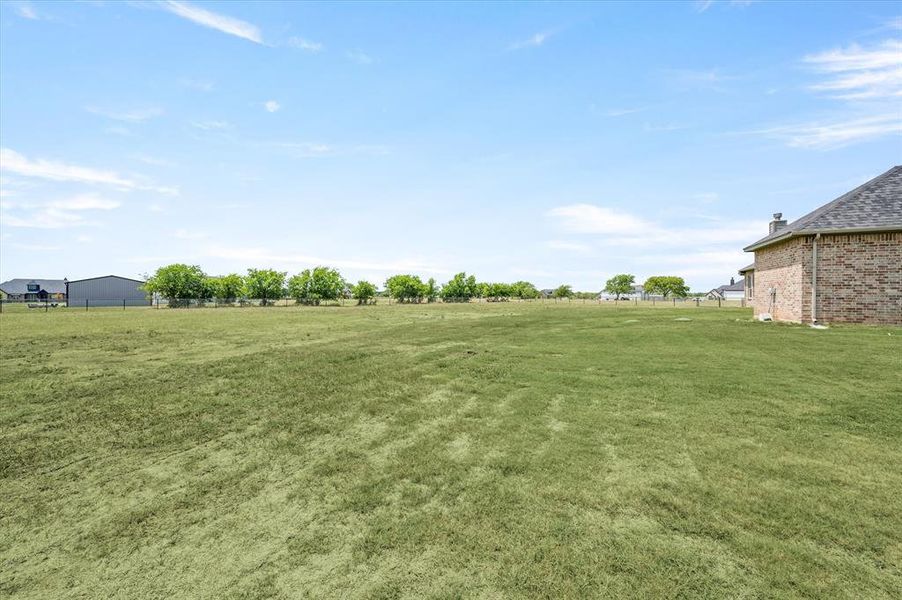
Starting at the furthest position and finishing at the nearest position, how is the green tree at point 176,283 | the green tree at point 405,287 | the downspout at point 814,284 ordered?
1. the green tree at point 405,287
2. the green tree at point 176,283
3. the downspout at point 814,284

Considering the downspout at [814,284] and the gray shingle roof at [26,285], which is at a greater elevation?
the gray shingle roof at [26,285]

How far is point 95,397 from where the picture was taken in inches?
265

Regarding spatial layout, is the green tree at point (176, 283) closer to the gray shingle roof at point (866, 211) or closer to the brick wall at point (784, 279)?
the brick wall at point (784, 279)

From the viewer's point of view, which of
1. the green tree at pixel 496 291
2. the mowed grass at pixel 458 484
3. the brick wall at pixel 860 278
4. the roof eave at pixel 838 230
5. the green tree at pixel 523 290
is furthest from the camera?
the green tree at pixel 523 290

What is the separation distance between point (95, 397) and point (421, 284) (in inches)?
2950

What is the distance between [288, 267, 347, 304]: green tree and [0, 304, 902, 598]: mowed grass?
201 feet

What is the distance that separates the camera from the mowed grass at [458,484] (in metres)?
2.65

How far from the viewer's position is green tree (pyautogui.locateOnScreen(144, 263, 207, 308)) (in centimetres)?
6062

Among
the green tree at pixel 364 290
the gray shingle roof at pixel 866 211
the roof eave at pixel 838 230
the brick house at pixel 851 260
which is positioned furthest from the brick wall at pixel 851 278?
the green tree at pixel 364 290

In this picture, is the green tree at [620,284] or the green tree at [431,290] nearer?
the green tree at [431,290]

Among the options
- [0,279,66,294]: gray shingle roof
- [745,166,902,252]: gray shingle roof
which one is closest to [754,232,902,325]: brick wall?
[745,166,902,252]: gray shingle roof

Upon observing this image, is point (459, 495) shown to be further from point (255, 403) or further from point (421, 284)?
point (421, 284)

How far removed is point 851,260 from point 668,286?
344 ft

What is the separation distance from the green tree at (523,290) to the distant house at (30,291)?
342 feet
